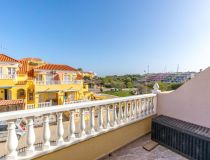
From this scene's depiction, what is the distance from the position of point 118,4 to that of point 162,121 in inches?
269

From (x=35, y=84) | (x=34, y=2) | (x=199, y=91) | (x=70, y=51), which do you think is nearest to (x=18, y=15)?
(x=34, y=2)

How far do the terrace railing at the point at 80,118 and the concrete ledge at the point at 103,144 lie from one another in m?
0.08

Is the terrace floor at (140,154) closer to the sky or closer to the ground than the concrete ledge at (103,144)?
closer to the ground

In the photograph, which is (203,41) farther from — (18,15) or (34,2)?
(18,15)

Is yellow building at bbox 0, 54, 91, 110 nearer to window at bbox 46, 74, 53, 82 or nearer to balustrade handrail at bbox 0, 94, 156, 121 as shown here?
window at bbox 46, 74, 53, 82

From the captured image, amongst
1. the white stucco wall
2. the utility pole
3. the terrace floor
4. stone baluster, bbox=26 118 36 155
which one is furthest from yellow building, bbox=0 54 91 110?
stone baluster, bbox=26 118 36 155

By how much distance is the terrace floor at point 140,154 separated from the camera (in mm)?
2486

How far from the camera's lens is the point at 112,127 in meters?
2.61

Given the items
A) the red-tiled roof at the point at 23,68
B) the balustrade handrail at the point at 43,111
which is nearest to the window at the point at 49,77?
Answer: the red-tiled roof at the point at 23,68

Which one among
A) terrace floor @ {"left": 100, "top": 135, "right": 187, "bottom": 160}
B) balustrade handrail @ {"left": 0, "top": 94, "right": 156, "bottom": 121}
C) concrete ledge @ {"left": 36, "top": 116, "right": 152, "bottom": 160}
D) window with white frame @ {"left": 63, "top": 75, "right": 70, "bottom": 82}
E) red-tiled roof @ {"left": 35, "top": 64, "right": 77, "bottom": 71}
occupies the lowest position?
terrace floor @ {"left": 100, "top": 135, "right": 187, "bottom": 160}

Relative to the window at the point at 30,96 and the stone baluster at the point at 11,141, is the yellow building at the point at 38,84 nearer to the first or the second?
the window at the point at 30,96

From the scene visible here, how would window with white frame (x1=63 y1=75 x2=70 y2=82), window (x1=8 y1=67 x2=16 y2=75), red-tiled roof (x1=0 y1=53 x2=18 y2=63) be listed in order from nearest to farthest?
red-tiled roof (x1=0 y1=53 x2=18 y2=63) → window (x1=8 y1=67 x2=16 y2=75) → window with white frame (x1=63 y1=75 x2=70 y2=82)

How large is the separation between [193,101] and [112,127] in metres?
1.73

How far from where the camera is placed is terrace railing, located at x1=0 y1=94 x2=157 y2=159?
1459 mm
